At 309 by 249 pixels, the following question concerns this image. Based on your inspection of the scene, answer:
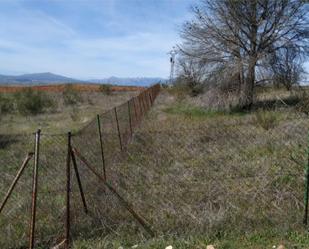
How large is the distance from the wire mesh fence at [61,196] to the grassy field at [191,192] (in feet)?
0.09

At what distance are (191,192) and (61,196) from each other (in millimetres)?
2044

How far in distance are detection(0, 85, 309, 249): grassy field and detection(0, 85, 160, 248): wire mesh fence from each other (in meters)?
0.03

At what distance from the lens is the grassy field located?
5.10m

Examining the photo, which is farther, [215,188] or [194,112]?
[194,112]

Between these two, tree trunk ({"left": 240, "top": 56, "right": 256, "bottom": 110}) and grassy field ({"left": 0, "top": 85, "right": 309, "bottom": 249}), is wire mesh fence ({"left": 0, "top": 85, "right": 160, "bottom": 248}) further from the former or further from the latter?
tree trunk ({"left": 240, "top": 56, "right": 256, "bottom": 110})

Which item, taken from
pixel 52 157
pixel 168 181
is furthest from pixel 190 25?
pixel 168 181

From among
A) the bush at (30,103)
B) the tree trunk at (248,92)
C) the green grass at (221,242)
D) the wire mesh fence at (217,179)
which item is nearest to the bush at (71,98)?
the bush at (30,103)

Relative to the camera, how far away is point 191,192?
278 inches

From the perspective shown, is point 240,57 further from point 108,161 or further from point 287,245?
point 287,245

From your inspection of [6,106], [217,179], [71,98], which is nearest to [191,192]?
[217,179]

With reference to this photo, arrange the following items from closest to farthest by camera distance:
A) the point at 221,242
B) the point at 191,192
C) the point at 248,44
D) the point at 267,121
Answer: the point at 221,242
the point at 191,192
the point at 267,121
the point at 248,44

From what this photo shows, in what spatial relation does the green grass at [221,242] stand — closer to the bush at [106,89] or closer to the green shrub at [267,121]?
the green shrub at [267,121]

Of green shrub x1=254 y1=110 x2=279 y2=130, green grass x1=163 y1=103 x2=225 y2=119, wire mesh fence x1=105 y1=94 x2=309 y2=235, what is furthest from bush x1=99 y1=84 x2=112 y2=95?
wire mesh fence x1=105 y1=94 x2=309 y2=235

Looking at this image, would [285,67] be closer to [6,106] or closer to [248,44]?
[248,44]
